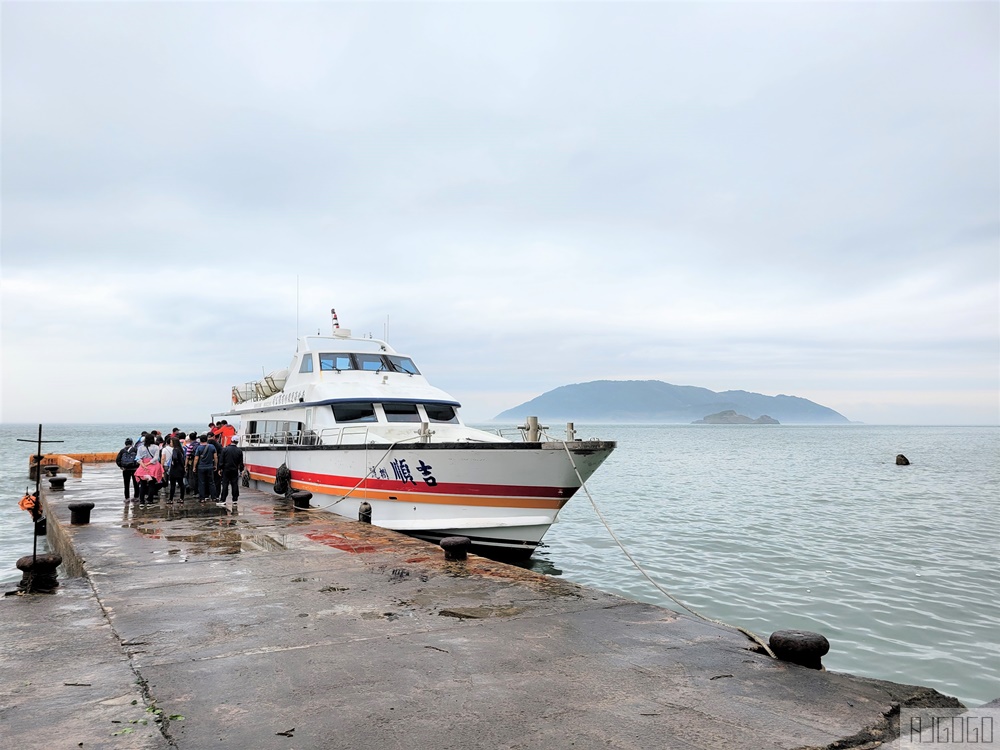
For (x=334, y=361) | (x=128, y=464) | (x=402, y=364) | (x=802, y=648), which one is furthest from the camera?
(x=402, y=364)

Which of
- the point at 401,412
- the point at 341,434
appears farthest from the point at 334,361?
the point at 341,434

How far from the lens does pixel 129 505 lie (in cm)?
1499

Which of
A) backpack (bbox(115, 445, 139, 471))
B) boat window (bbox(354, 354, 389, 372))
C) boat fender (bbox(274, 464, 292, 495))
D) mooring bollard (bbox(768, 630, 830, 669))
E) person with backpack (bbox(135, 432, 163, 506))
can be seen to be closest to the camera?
mooring bollard (bbox(768, 630, 830, 669))

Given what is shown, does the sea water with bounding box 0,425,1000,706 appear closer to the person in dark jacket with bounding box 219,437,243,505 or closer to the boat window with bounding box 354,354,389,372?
the person in dark jacket with bounding box 219,437,243,505

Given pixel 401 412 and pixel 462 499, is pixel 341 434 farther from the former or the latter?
pixel 462 499

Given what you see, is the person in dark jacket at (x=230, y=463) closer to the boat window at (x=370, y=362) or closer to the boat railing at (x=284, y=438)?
the boat railing at (x=284, y=438)

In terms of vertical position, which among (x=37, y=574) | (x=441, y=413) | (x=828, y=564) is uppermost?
(x=441, y=413)

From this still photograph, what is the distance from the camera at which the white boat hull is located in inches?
450

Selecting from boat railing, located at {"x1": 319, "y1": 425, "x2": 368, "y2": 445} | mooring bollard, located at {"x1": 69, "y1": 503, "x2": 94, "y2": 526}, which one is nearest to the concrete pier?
mooring bollard, located at {"x1": 69, "y1": 503, "x2": 94, "y2": 526}

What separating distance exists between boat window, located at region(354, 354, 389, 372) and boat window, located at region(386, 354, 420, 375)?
0.83 ft

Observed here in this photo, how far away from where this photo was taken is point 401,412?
50.3 ft

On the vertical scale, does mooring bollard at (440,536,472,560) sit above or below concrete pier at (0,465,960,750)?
above

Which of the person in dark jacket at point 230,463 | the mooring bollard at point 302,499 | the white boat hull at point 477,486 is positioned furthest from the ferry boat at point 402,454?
the person in dark jacket at point 230,463

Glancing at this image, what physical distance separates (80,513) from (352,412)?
5708mm
